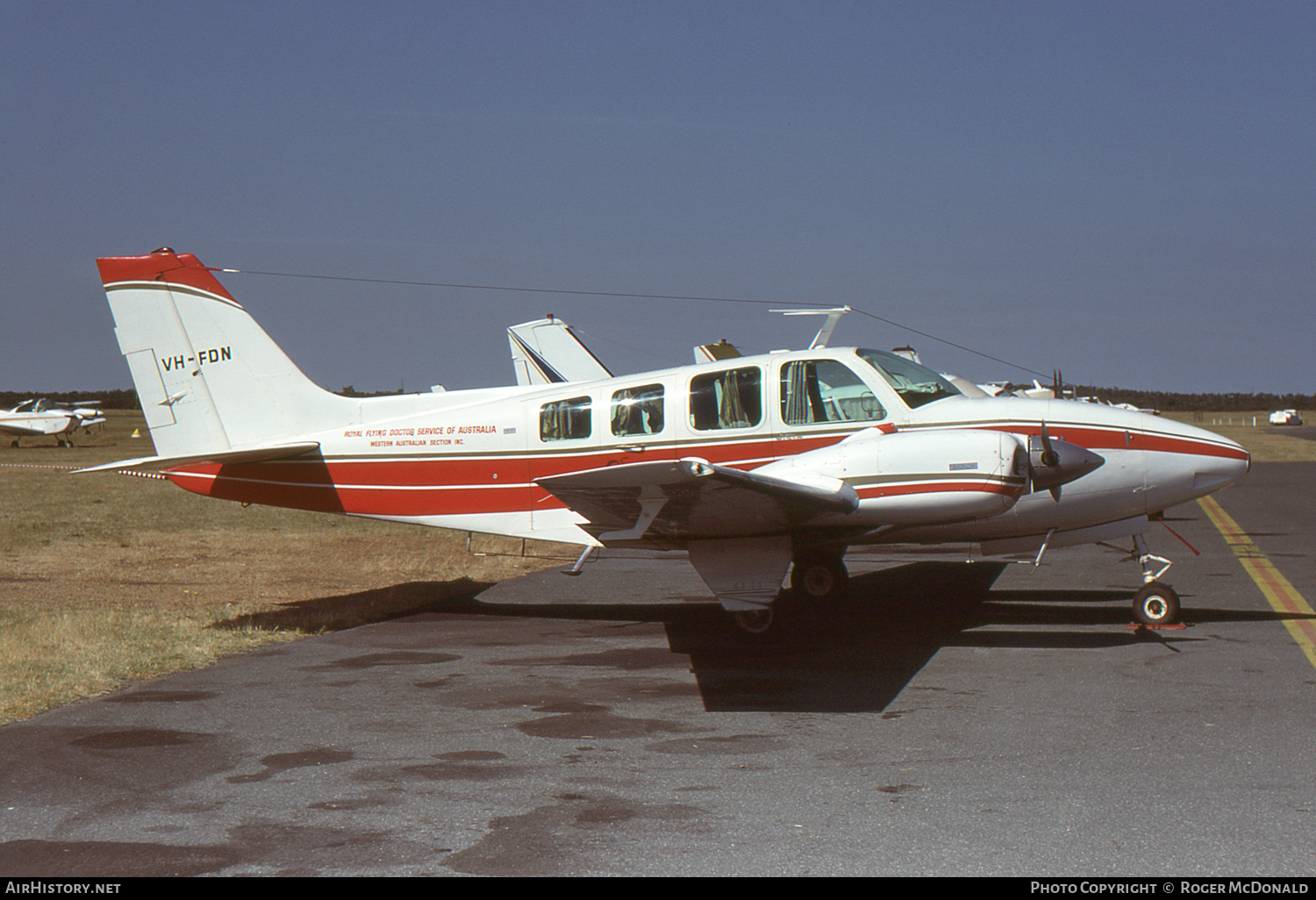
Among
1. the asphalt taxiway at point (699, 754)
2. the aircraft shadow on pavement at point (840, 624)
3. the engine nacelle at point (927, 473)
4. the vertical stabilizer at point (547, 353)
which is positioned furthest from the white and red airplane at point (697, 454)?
the vertical stabilizer at point (547, 353)

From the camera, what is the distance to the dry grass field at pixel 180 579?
9.25 meters

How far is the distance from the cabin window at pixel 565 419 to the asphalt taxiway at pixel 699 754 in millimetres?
1956

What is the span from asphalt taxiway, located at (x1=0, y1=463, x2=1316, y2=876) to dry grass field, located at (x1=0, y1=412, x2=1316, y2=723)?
0.84 meters

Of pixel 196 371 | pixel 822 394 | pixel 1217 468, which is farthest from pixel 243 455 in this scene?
pixel 1217 468

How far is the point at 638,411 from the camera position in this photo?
10.9m

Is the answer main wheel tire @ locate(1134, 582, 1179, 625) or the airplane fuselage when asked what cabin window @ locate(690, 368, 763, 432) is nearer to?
the airplane fuselage

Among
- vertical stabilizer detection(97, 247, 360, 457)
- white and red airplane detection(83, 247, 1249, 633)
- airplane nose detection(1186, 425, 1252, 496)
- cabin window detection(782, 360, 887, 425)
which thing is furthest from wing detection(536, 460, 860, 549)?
vertical stabilizer detection(97, 247, 360, 457)

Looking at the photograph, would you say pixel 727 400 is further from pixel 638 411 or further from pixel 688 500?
pixel 688 500

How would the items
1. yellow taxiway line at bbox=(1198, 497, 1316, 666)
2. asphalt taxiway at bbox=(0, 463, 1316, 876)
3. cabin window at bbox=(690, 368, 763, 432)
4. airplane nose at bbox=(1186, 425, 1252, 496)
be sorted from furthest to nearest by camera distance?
cabin window at bbox=(690, 368, 763, 432)
airplane nose at bbox=(1186, 425, 1252, 496)
yellow taxiway line at bbox=(1198, 497, 1316, 666)
asphalt taxiway at bbox=(0, 463, 1316, 876)

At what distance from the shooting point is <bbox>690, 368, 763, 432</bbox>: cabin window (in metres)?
10.6

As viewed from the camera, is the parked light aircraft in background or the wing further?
the parked light aircraft in background

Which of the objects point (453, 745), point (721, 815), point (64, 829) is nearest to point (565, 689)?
point (453, 745)

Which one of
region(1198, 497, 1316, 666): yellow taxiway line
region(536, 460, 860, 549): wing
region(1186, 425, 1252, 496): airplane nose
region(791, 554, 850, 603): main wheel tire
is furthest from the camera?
region(791, 554, 850, 603): main wheel tire
